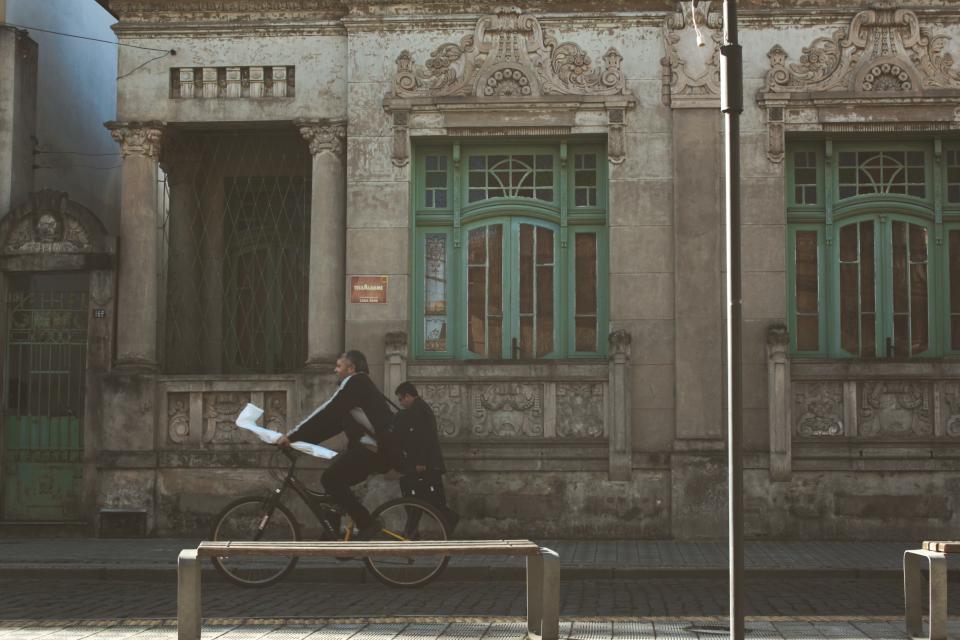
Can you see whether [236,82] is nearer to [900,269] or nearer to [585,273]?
[585,273]

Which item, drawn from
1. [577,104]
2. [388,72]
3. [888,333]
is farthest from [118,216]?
[888,333]

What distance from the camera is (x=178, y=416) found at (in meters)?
17.2

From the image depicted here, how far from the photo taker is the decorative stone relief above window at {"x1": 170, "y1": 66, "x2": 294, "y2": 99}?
17.7 meters

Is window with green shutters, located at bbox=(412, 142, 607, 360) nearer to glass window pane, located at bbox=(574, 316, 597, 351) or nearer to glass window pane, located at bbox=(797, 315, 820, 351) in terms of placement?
glass window pane, located at bbox=(574, 316, 597, 351)

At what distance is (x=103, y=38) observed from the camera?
21.7 meters

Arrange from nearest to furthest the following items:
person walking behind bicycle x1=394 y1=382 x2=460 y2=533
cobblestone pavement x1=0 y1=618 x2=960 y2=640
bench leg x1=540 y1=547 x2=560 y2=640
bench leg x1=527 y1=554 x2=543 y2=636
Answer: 1. bench leg x1=540 y1=547 x2=560 y2=640
2. bench leg x1=527 y1=554 x2=543 y2=636
3. cobblestone pavement x1=0 y1=618 x2=960 y2=640
4. person walking behind bicycle x1=394 y1=382 x2=460 y2=533

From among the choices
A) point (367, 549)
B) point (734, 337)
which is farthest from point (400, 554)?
point (734, 337)

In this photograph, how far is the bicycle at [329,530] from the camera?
39.3ft

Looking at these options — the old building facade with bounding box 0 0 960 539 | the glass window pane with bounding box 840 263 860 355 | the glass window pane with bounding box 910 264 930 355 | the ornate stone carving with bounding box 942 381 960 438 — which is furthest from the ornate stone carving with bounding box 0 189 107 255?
the ornate stone carving with bounding box 942 381 960 438

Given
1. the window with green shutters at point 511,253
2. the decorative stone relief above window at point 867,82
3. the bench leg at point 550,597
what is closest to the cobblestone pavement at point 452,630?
the bench leg at point 550,597

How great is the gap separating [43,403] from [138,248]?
2.29m

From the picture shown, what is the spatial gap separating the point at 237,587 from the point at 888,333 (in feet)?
29.3

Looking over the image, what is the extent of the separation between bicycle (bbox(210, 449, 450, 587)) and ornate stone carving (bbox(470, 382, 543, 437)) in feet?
15.4

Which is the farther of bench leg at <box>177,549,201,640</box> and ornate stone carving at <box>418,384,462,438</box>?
ornate stone carving at <box>418,384,462,438</box>
